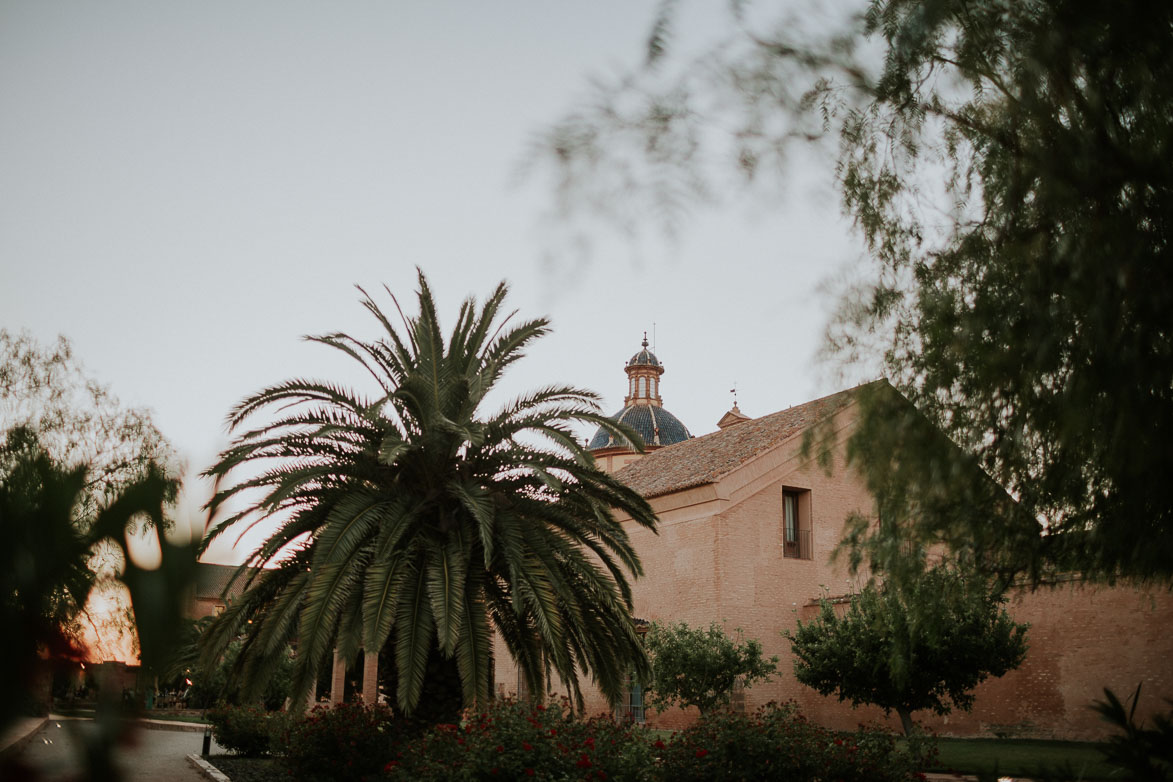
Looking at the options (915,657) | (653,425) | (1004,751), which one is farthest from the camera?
(653,425)

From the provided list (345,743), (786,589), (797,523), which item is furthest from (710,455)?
(345,743)

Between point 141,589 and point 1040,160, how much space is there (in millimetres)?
5043

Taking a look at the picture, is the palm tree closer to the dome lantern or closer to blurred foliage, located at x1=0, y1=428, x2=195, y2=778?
blurred foliage, located at x1=0, y1=428, x2=195, y2=778

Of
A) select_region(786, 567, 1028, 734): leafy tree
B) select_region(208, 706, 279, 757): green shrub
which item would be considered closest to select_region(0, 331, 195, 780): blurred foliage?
select_region(786, 567, 1028, 734): leafy tree

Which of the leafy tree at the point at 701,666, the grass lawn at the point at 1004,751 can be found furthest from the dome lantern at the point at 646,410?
the grass lawn at the point at 1004,751

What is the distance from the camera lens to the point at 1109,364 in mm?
4605

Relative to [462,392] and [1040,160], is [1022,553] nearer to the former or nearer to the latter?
[1040,160]

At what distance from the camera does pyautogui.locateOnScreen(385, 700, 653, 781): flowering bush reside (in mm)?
9453

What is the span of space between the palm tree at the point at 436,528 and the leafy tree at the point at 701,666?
8196mm

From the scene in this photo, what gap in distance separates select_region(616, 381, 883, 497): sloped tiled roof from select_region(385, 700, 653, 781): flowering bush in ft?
44.5

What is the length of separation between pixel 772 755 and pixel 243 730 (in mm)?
14241

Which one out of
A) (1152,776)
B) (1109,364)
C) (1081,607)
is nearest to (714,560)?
(1081,607)

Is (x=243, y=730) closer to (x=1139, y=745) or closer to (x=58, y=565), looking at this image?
(x=1139, y=745)

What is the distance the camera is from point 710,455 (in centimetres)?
2777
